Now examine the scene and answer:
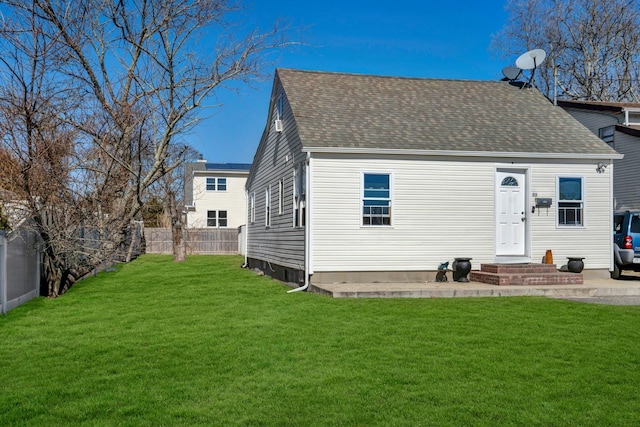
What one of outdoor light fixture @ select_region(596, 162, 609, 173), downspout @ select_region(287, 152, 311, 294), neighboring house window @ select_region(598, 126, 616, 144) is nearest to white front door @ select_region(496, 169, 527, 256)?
outdoor light fixture @ select_region(596, 162, 609, 173)

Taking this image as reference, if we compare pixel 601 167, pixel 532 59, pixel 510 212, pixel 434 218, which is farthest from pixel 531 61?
pixel 434 218

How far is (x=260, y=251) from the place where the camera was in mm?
19688

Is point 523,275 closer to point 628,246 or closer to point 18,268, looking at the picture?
point 628,246

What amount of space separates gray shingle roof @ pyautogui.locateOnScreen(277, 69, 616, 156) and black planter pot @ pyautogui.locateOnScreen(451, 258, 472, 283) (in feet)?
8.36

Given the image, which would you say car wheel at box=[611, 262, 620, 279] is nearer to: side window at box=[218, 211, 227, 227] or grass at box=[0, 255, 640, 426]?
grass at box=[0, 255, 640, 426]

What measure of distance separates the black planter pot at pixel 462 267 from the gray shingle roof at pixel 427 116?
8.36ft

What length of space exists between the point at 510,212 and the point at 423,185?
2.33 m

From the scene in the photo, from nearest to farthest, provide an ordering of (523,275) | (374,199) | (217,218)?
(523,275) → (374,199) → (217,218)

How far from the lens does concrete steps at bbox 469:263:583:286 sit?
1286 cm

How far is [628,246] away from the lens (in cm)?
1516

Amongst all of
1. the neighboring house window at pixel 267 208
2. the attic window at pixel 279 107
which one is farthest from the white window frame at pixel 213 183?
the attic window at pixel 279 107

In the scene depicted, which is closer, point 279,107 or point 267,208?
point 279,107

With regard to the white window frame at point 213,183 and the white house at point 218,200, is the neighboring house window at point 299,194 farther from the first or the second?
the white window frame at point 213,183

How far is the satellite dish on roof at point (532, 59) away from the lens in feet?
58.5
